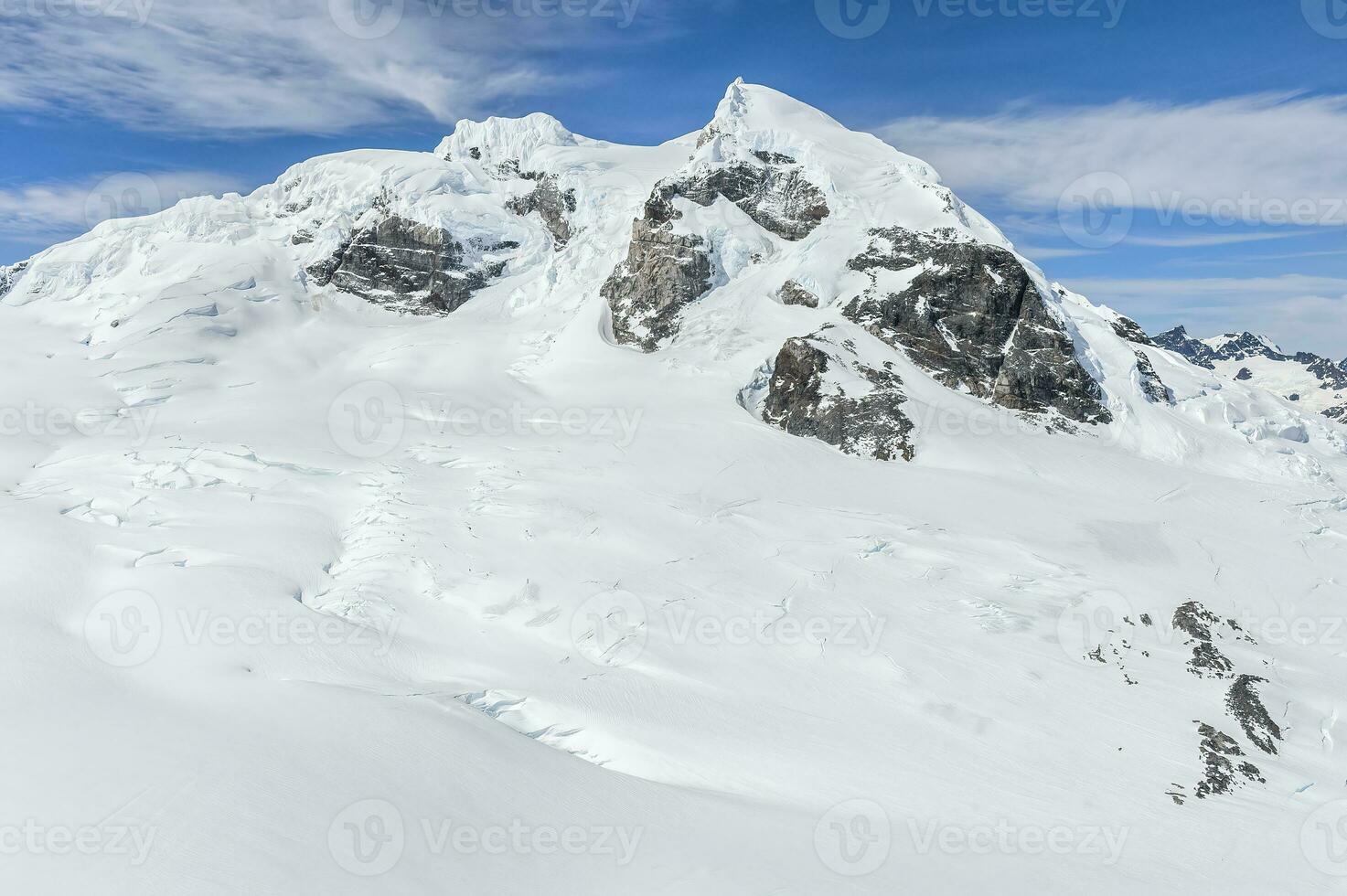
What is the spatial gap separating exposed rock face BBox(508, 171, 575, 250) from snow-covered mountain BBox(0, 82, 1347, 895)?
7.68 meters

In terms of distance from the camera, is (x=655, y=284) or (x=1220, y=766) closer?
(x=1220, y=766)

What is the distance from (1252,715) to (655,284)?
4104 centimetres

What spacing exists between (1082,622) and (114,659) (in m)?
25.8

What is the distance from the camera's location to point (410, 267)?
6309 cm

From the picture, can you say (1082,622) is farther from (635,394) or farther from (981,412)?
(635,394)

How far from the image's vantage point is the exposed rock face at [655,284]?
50.4 metres

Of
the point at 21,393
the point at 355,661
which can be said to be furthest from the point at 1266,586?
the point at 21,393

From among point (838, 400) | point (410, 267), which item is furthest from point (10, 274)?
point (838, 400)

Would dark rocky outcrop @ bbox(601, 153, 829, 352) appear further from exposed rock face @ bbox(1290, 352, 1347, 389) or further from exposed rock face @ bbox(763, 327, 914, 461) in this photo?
exposed rock face @ bbox(1290, 352, 1347, 389)

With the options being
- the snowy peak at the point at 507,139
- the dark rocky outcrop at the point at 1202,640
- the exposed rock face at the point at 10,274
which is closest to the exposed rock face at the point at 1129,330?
the dark rocky outcrop at the point at 1202,640

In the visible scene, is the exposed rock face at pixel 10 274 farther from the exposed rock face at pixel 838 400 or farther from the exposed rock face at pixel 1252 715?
the exposed rock face at pixel 1252 715

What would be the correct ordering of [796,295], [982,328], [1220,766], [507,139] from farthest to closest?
[507,139]
[796,295]
[982,328]
[1220,766]

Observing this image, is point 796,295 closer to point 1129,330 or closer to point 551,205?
point 1129,330

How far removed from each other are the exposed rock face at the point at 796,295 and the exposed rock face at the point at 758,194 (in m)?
7.12
